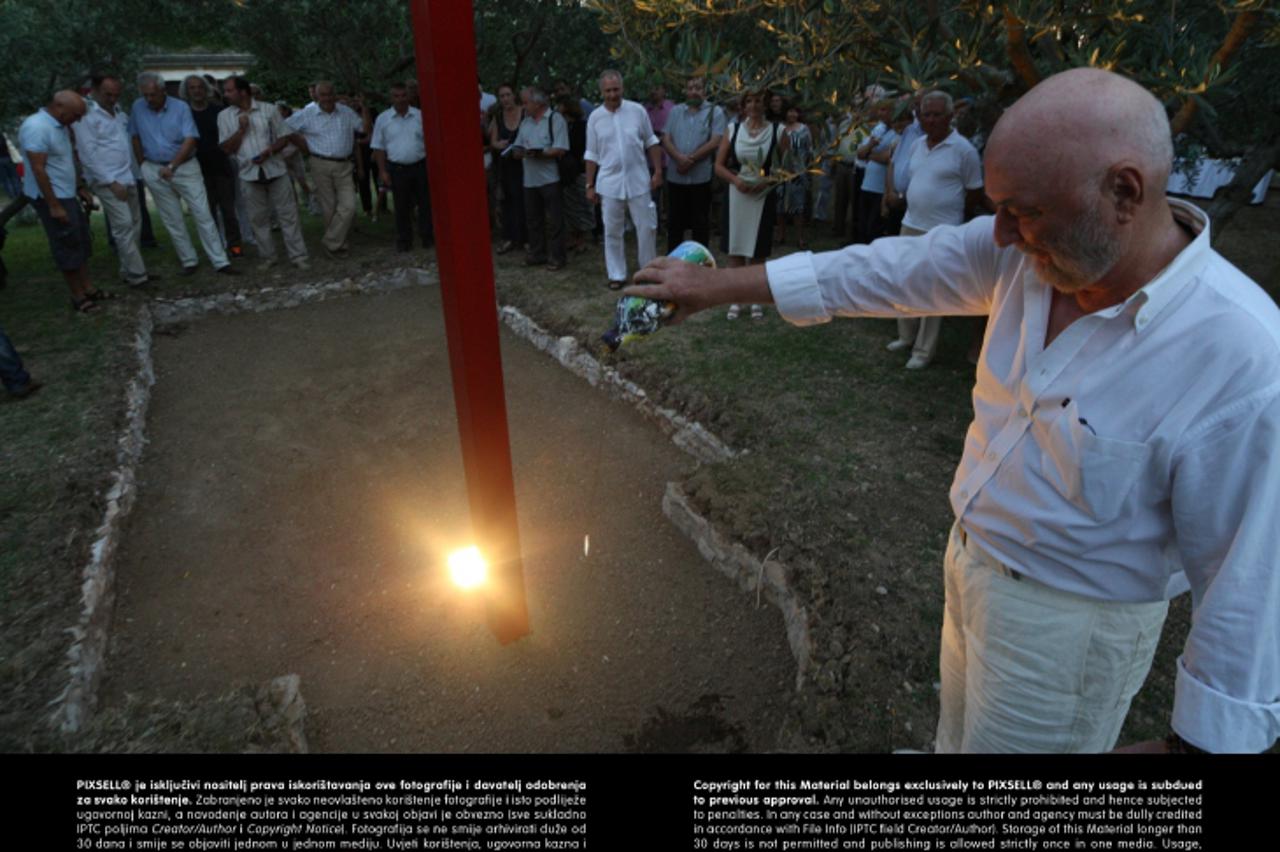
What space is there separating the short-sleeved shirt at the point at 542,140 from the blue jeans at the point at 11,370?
525 cm

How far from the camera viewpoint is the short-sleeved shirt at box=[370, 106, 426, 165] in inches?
382

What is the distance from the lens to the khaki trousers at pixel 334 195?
31.3ft

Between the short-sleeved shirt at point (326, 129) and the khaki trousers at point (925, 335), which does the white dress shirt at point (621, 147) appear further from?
the short-sleeved shirt at point (326, 129)

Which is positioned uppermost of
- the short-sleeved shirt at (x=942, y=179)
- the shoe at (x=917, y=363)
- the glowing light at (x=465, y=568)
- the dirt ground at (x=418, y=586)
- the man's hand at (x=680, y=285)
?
the man's hand at (x=680, y=285)

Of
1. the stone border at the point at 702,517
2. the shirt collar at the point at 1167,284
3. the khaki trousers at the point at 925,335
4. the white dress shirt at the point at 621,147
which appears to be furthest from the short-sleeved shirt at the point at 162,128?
the shirt collar at the point at 1167,284

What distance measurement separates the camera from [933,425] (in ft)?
17.0

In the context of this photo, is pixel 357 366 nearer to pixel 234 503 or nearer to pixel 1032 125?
pixel 234 503

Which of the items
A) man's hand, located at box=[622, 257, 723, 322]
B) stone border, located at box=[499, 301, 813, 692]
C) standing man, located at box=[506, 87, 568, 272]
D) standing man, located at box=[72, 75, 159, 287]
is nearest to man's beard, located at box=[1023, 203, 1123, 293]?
man's hand, located at box=[622, 257, 723, 322]

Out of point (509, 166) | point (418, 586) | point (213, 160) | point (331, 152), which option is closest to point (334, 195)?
point (331, 152)

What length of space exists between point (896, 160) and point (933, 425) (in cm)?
285

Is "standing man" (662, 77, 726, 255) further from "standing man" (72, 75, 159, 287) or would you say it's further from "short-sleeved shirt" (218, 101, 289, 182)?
A: "standing man" (72, 75, 159, 287)

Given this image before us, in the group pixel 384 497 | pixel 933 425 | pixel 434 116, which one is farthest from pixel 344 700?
pixel 933 425

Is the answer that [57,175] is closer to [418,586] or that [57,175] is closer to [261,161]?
[261,161]

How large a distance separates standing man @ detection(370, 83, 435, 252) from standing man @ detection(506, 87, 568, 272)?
152 centimetres
